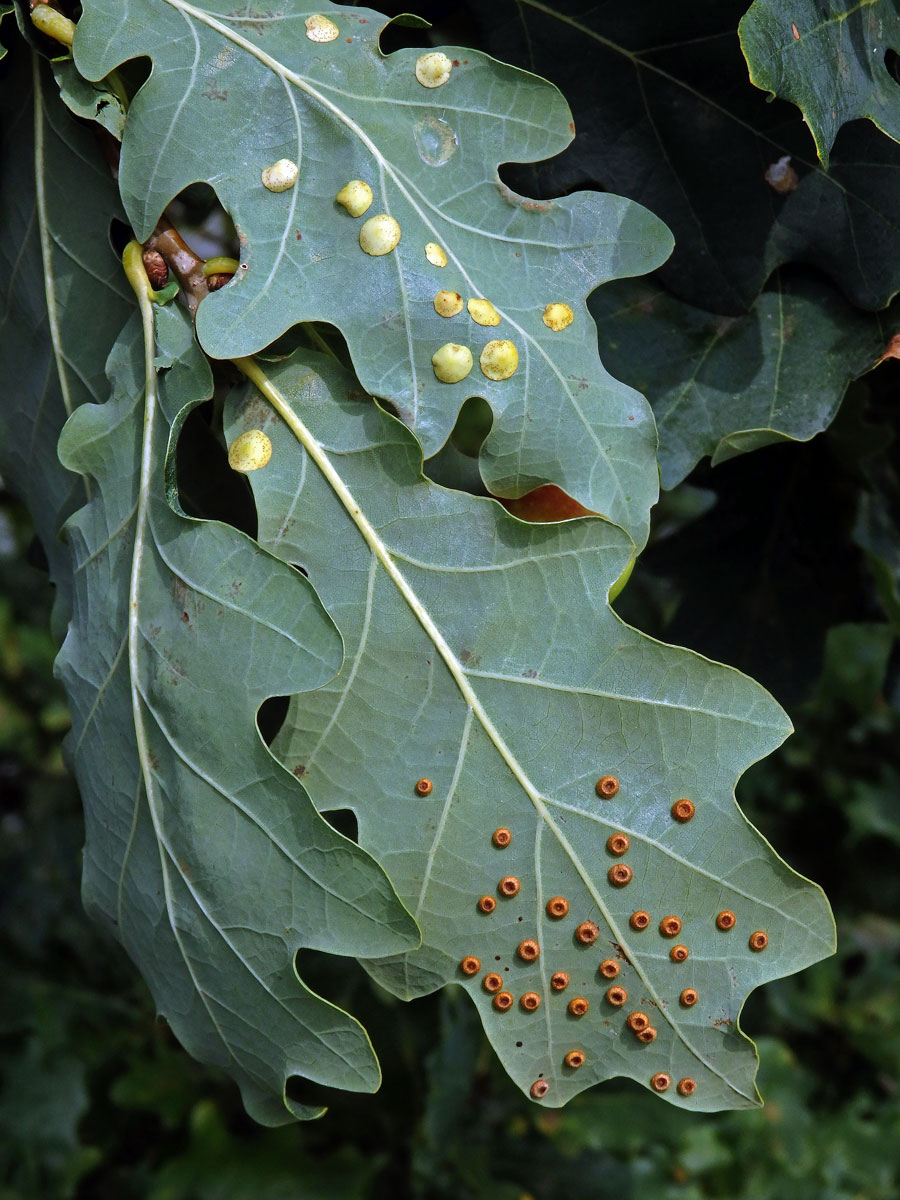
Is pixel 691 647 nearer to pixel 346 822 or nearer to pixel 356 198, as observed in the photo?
pixel 346 822

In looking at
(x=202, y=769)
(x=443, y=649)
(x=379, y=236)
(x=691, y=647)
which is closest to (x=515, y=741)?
(x=443, y=649)

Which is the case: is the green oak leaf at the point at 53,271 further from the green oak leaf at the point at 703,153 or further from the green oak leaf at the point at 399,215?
the green oak leaf at the point at 703,153

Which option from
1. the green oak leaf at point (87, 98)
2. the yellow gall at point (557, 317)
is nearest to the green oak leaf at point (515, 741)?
the yellow gall at point (557, 317)

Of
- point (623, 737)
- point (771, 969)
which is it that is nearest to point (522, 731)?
point (623, 737)

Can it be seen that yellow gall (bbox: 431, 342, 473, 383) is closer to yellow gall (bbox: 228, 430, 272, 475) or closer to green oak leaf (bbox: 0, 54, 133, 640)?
yellow gall (bbox: 228, 430, 272, 475)

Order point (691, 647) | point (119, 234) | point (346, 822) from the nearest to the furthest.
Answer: point (119, 234)
point (346, 822)
point (691, 647)

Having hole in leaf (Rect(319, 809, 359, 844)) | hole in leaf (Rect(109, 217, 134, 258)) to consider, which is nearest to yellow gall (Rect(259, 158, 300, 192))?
hole in leaf (Rect(109, 217, 134, 258))

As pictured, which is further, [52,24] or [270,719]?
[270,719]
